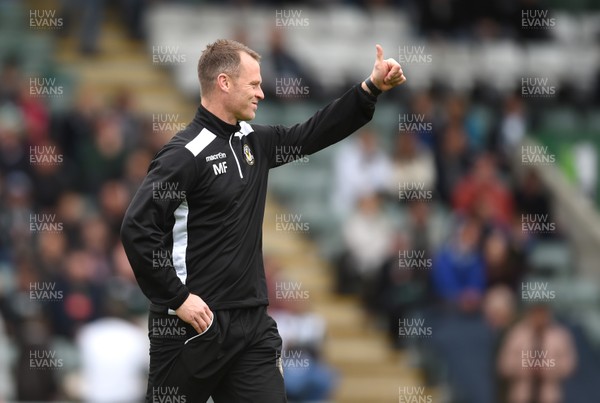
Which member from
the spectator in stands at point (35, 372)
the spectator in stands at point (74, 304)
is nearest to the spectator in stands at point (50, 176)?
the spectator in stands at point (74, 304)

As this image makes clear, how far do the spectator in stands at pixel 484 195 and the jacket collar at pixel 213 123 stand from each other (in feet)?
24.9

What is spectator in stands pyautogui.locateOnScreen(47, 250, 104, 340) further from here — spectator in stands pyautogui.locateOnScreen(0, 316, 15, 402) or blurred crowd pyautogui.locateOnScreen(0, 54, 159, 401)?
spectator in stands pyautogui.locateOnScreen(0, 316, 15, 402)

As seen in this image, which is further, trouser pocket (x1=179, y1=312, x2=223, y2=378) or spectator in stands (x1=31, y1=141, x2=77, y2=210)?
spectator in stands (x1=31, y1=141, x2=77, y2=210)

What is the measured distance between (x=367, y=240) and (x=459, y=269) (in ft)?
3.25

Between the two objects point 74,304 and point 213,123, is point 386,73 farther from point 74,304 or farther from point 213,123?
point 74,304

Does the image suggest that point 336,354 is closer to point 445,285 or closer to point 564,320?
point 445,285

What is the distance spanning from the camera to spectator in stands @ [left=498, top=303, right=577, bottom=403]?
11.9 meters

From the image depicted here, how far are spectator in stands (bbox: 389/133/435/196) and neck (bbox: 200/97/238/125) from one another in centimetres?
787

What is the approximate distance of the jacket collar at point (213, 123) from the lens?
6273mm

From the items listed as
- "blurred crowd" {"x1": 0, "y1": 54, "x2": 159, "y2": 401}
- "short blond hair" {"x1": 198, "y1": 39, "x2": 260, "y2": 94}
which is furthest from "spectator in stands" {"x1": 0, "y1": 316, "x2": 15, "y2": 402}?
"short blond hair" {"x1": 198, "y1": 39, "x2": 260, "y2": 94}

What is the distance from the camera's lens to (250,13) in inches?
675

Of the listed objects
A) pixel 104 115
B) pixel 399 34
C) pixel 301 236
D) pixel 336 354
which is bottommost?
pixel 336 354

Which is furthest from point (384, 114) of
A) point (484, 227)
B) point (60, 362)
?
point (60, 362)

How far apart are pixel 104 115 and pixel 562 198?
18.2 ft
